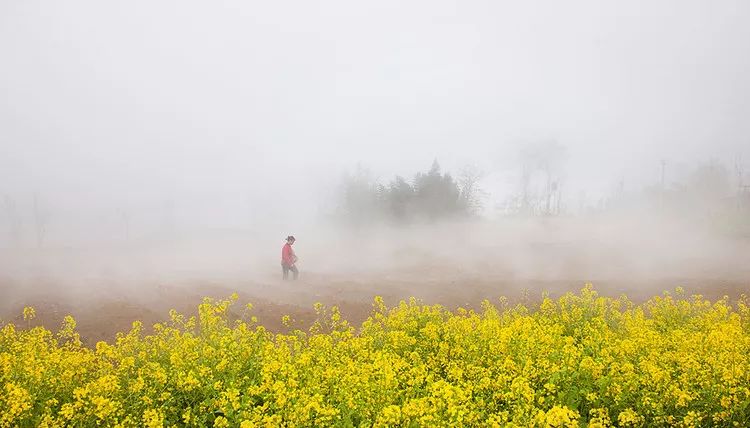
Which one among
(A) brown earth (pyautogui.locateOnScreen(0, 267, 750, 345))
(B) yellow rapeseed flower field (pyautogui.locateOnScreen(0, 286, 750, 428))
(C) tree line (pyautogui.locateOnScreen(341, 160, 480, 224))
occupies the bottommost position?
(A) brown earth (pyautogui.locateOnScreen(0, 267, 750, 345))

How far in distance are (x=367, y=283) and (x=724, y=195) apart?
73818 mm

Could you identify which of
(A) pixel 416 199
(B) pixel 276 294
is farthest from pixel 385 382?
(A) pixel 416 199

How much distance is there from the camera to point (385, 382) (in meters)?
4.70

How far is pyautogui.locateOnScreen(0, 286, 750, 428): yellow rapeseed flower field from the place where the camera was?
422 cm

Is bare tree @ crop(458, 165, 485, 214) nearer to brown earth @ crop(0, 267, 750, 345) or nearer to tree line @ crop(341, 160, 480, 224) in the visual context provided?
tree line @ crop(341, 160, 480, 224)

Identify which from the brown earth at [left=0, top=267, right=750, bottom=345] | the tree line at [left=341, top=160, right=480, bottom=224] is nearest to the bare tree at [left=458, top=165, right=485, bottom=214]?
the tree line at [left=341, top=160, right=480, bottom=224]

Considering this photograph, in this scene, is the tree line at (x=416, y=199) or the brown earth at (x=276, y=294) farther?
the tree line at (x=416, y=199)

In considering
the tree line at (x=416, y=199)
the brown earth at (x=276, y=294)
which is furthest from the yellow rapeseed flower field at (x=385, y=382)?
the tree line at (x=416, y=199)

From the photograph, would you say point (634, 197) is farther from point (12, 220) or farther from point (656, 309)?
point (12, 220)

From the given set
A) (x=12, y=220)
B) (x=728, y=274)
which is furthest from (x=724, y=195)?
(x=12, y=220)

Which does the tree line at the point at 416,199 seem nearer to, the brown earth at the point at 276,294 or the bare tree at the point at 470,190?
the bare tree at the point at 470,190

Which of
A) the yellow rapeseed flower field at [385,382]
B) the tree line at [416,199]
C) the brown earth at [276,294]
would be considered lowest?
the brown earth at [276,294]

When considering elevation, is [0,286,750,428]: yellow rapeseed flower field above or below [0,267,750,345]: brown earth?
above

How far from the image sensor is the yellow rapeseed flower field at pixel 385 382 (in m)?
4.22
